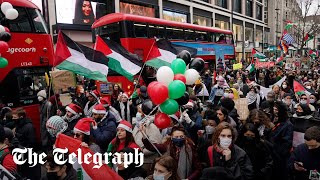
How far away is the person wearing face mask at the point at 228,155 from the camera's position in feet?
10.7

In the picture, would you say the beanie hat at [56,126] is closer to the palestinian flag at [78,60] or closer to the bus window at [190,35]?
the palestinian flag at [78,60]

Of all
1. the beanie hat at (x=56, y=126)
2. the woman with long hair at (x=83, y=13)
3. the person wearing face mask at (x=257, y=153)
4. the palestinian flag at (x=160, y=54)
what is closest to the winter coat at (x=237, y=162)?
the person wearing face mask at (x=257, y=153)

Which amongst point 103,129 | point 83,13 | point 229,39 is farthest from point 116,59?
point 83,13

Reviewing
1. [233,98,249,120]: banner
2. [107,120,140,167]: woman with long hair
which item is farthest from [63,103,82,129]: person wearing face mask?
[233,98,249,120]: banner

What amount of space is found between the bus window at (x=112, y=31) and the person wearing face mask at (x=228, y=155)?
9.15 m

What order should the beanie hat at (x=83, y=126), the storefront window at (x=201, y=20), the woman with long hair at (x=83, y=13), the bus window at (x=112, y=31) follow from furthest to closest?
the storefront window at (x=201, y=20), the woman with long hair at (x=83, y=13), the bus window at (x=112, y=31), the beanie hat at (x=83, y=126)

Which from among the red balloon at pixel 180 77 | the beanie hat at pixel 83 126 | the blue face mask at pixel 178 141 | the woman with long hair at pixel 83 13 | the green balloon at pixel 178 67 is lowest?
the blue face mask at pixel 178 141

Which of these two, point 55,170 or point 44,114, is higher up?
point 55,170

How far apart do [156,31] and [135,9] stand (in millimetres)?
11531

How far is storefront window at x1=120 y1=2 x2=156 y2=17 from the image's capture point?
23.2 m

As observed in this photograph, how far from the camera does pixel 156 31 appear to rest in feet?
44.1

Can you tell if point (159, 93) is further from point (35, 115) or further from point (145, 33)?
point (145, 33)

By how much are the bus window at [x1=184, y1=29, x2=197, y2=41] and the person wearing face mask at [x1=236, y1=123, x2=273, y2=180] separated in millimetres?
11983

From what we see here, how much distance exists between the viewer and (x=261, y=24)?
52.3 meters
